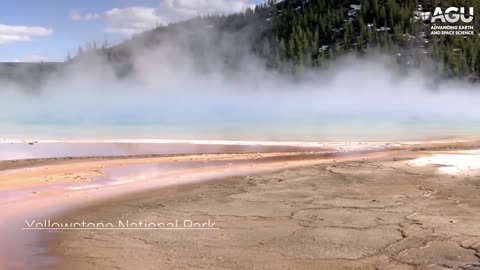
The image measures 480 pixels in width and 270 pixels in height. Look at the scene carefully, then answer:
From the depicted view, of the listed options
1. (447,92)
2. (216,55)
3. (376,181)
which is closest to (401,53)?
(447,92)

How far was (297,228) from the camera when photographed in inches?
399

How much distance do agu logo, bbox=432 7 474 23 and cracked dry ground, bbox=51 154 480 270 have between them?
389 feet

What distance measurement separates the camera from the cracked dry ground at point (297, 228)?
8.36 meters

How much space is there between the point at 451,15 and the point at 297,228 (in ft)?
434

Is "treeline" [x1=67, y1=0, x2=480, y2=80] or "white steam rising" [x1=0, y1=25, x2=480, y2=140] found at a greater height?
"treeline" [x1=67, y1=0, x2=480, y2=80]

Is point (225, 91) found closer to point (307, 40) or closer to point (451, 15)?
point (307, 40)

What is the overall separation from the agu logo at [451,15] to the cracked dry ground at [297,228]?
118582 mm

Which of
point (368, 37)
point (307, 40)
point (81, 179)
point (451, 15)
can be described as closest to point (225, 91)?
point (307, 40)

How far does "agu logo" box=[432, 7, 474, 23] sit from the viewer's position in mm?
124812

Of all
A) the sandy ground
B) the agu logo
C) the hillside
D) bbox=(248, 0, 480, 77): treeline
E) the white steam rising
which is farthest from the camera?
the agu logo

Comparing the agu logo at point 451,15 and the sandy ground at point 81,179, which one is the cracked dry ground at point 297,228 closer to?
the sandy ground at point 81,179

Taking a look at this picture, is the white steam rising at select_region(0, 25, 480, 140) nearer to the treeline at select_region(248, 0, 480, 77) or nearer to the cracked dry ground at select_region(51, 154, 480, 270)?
the treeline at select_region(248, 0, 480, 77)

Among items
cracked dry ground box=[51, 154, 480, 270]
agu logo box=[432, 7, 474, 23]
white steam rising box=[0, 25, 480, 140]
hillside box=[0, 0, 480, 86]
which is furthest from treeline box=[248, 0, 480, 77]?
cracked dry ground box=[51, 154, 480, 270]

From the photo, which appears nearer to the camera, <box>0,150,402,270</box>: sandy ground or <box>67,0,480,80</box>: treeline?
<box>0,150,402,270</box>: sandy ground
